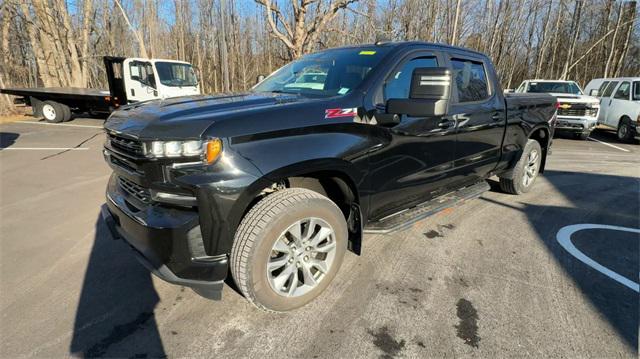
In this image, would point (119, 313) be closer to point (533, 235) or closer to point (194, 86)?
point (533, 235)

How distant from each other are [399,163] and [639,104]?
40.6 ft

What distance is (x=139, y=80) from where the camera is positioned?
12430 mm

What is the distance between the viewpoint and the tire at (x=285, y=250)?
2396 mm

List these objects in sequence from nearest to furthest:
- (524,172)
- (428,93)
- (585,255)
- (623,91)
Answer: (428,93) → (585,255) → (524,172) → (623,91)

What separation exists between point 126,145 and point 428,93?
2154mm

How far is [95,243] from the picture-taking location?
380 cm

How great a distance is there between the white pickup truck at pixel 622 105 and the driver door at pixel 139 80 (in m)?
15.3

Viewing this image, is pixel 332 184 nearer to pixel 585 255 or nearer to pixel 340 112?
pixel 340 112

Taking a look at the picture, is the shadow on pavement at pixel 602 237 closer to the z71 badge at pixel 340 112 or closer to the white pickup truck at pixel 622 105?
the z71 badge at pixel 340 112

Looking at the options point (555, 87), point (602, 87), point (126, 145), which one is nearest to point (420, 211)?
point (126, 145)

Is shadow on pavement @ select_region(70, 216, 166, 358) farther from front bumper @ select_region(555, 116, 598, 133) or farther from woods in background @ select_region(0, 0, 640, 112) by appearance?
woods in background @ select_region(0, 0, 640, 112)

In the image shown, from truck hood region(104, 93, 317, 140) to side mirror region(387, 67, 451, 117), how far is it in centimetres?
77

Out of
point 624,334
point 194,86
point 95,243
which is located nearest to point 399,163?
point 624,334

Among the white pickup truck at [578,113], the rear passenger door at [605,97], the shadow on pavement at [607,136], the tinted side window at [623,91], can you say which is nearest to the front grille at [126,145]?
the white pickup truck at [578,113]
